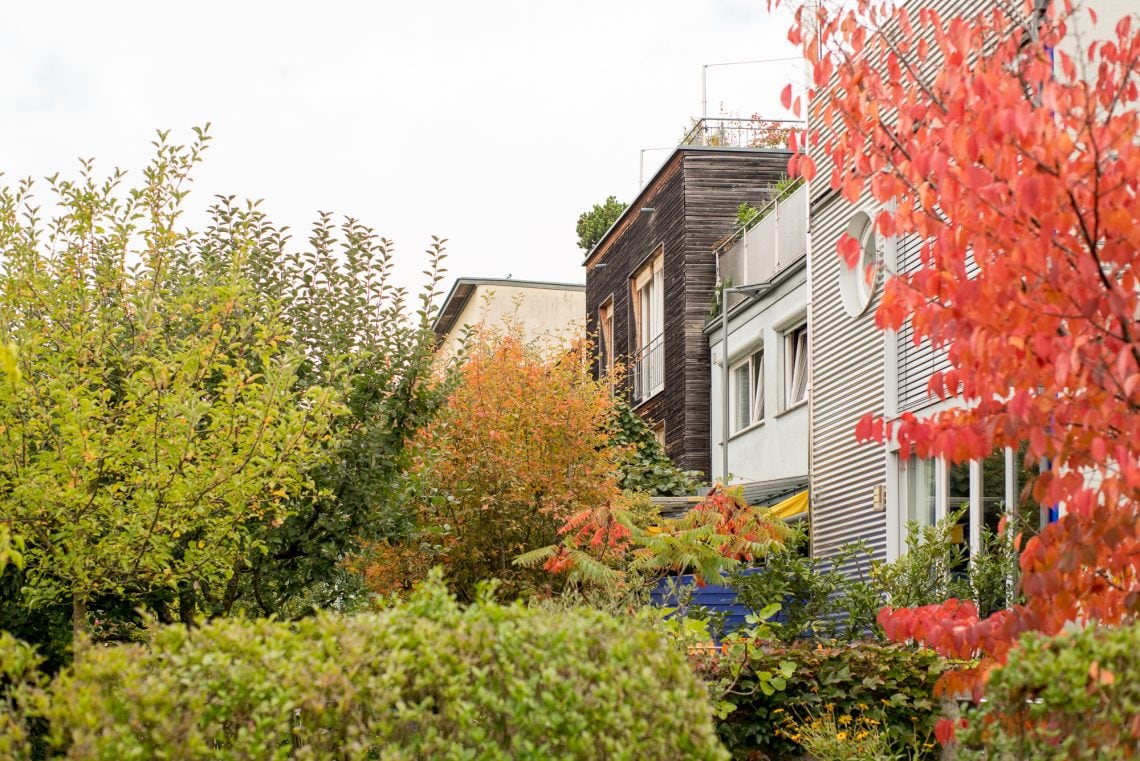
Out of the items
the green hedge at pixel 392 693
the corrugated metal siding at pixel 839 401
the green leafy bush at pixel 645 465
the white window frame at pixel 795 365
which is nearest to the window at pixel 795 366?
the white window frame at pixel 795 365

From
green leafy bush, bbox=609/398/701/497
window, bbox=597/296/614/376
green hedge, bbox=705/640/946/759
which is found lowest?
green hedge, bbox=705/640/946/759

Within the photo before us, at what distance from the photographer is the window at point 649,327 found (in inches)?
1180

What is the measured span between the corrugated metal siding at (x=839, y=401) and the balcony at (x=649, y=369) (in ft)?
31.0

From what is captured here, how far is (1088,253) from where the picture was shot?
657 cm

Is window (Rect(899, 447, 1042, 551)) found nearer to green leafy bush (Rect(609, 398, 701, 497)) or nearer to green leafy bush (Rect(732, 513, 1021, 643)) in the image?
green leafy bush (Rect(732, 513, 1021, 643))

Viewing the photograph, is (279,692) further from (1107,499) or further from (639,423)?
(639,423)

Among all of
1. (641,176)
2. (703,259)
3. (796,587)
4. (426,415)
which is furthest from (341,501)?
(641,176)

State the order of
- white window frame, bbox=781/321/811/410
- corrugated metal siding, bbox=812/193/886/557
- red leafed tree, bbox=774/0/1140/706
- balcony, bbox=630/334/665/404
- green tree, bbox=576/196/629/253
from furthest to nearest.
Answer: green tree, bbox=576/196/629/253, balcony, bbox=630/334/665/404, white window frame, bbox=781/321/811/410, corrugated metal siding, bbox=812/193/886/557, red leafed tree, bbox=774/0/1140/706

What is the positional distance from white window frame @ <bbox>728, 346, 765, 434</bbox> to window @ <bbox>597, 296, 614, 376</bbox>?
7.61 m

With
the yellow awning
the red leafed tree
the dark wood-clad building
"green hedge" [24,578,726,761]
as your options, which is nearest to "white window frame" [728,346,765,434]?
the dark wood-clad building

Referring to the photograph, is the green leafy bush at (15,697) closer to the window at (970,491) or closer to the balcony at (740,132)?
the window at (970,491)

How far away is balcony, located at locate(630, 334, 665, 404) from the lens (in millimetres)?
29875

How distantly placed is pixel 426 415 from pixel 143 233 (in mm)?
3586

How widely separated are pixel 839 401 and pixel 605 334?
16.1m
